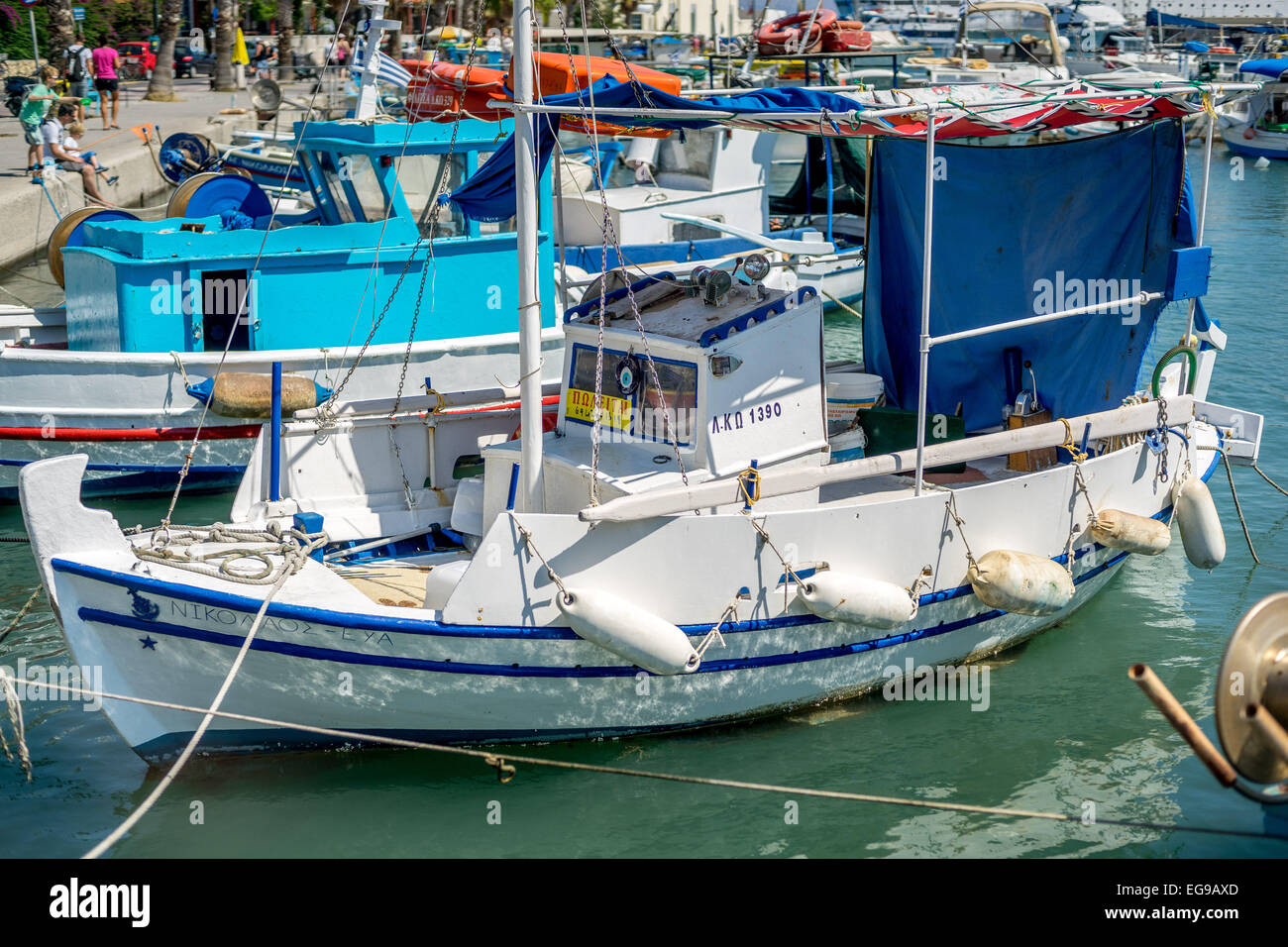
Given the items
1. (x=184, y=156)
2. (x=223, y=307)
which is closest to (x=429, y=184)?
(x=223, y=307)

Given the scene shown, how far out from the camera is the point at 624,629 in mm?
7156

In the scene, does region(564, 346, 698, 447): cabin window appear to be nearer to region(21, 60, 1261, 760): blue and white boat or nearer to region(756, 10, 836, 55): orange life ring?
region(21, 60, 1261, 760): blue and white boat

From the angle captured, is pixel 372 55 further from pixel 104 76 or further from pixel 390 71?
pixel 104 76

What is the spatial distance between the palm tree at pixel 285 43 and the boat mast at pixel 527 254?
27858mm

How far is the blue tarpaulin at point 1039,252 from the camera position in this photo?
928cm

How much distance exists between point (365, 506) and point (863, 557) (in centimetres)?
357

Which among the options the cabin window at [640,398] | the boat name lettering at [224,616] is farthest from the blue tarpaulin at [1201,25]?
the boat name lettering at [224,616]

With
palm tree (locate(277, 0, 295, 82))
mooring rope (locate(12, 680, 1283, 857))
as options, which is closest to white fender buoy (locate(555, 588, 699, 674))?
mooring rope (locate(12, 680, 1283, 857))

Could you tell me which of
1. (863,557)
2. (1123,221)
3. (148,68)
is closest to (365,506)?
(863,557)

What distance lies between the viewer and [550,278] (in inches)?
512

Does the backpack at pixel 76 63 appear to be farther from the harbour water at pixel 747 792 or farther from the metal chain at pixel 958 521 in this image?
the metal chain at pixel 958 521

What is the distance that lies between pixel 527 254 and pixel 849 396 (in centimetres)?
314

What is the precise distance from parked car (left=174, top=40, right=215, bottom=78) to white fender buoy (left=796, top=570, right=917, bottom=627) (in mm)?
33806

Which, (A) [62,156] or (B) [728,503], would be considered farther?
(A) [62,156]
